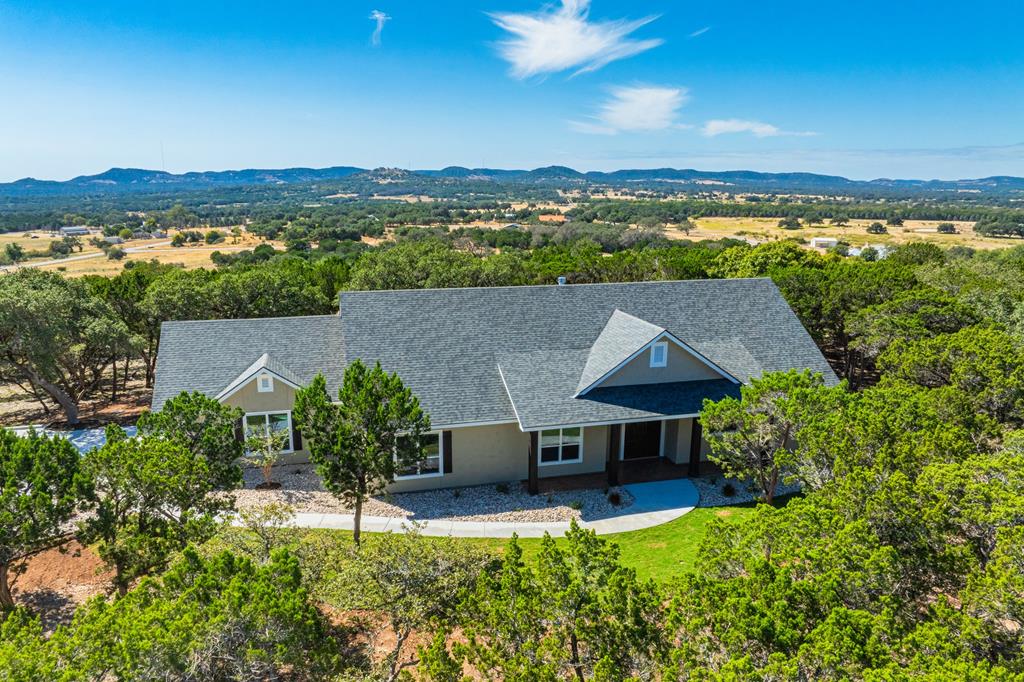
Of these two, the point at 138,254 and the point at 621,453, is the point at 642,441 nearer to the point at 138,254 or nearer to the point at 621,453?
the point at 621,453

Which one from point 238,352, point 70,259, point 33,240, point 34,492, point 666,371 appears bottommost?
point 70,259

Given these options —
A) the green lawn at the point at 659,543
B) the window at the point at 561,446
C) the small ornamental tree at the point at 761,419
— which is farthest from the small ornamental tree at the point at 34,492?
the small ornamental tree at the point at 761,419

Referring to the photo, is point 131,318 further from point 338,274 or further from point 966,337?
point 966,337

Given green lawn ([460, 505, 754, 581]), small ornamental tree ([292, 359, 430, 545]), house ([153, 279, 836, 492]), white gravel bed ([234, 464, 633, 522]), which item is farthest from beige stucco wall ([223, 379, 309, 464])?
green lawn ([460, 505, 754, 581])

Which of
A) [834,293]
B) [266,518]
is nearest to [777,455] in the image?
[266,518]

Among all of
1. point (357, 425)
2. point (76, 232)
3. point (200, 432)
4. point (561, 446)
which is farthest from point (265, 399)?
point (76, 232)

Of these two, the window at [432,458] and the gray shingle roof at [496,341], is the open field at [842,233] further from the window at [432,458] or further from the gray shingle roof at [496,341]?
the window at [432,458]

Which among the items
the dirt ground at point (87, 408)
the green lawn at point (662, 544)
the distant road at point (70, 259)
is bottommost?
the distant road at point (70, 259)
